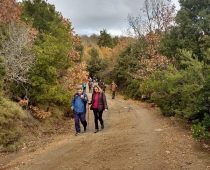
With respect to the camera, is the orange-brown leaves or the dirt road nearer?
the dirt road

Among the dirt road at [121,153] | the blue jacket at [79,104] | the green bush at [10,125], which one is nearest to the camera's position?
the dirt road at [121,153]

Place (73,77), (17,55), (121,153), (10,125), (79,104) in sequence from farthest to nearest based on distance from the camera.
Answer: (73,77), (17,55), (79,104), (10,125), (121,153)

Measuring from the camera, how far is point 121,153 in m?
12.6

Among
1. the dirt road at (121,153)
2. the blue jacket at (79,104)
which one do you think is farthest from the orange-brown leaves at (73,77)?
the dirt road at (121,153)

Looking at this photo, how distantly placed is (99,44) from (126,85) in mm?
52275

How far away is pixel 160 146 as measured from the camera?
13.2 meters

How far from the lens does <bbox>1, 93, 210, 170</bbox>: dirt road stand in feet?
37.1

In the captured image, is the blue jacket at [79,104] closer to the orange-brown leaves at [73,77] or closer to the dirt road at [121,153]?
the dirt road at [121,153]

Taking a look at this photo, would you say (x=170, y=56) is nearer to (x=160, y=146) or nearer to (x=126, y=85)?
(x=160, y=146)

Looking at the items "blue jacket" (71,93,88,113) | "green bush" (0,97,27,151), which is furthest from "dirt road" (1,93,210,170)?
"green bush" (0,97,27,151)

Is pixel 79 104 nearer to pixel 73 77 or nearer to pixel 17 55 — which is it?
pixel 17 55

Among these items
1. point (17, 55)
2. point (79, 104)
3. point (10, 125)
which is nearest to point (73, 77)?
point (17, 55)

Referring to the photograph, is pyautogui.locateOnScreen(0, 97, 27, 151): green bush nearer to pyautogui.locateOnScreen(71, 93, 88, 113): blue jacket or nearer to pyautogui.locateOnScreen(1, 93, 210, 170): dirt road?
pyautogui.locateOnScreen(1, 93, 210, 170): dirt road

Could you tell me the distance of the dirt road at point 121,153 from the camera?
11305mm
